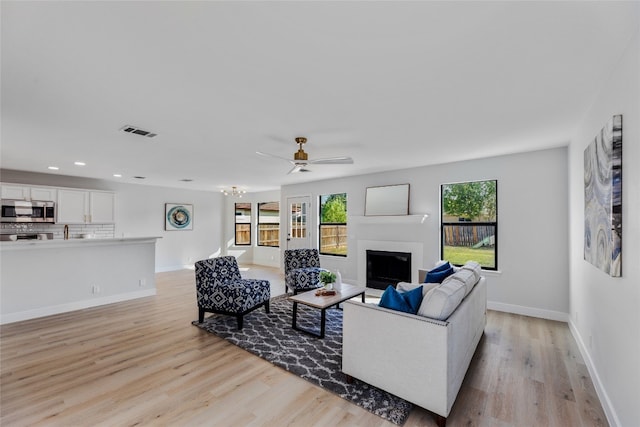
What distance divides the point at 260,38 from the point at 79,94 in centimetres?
176

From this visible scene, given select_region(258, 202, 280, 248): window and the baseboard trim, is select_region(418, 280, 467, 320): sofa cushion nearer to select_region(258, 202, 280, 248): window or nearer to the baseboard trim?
the baseboard trim

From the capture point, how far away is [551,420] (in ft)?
6.64

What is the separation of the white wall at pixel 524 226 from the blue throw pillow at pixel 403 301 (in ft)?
9.53

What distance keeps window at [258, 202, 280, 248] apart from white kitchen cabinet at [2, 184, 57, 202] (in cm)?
490

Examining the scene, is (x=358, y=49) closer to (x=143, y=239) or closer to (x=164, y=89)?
(x=164, y=89)

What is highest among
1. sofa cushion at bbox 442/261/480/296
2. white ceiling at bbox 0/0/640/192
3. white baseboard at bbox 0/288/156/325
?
white ceiling at bbox 0/0/640/192

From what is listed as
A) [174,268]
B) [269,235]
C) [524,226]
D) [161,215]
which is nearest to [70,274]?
[161,215]

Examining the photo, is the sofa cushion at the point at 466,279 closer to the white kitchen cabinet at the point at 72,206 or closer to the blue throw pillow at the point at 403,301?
the blue throw pillow at the point at 403,301

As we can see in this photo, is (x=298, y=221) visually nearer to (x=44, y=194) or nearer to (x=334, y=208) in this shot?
(x=334, y=208)

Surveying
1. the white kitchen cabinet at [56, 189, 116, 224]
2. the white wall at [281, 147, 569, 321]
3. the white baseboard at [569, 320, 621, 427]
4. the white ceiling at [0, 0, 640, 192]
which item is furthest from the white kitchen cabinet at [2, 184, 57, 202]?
the white baseboard at [569, 320, 621, 427]

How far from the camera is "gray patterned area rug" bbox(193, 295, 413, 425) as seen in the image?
222 centimetres

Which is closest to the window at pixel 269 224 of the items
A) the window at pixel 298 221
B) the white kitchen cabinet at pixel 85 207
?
the window at pixel 298 221

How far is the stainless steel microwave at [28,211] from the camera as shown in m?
5.29

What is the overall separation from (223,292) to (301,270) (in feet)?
5.34
